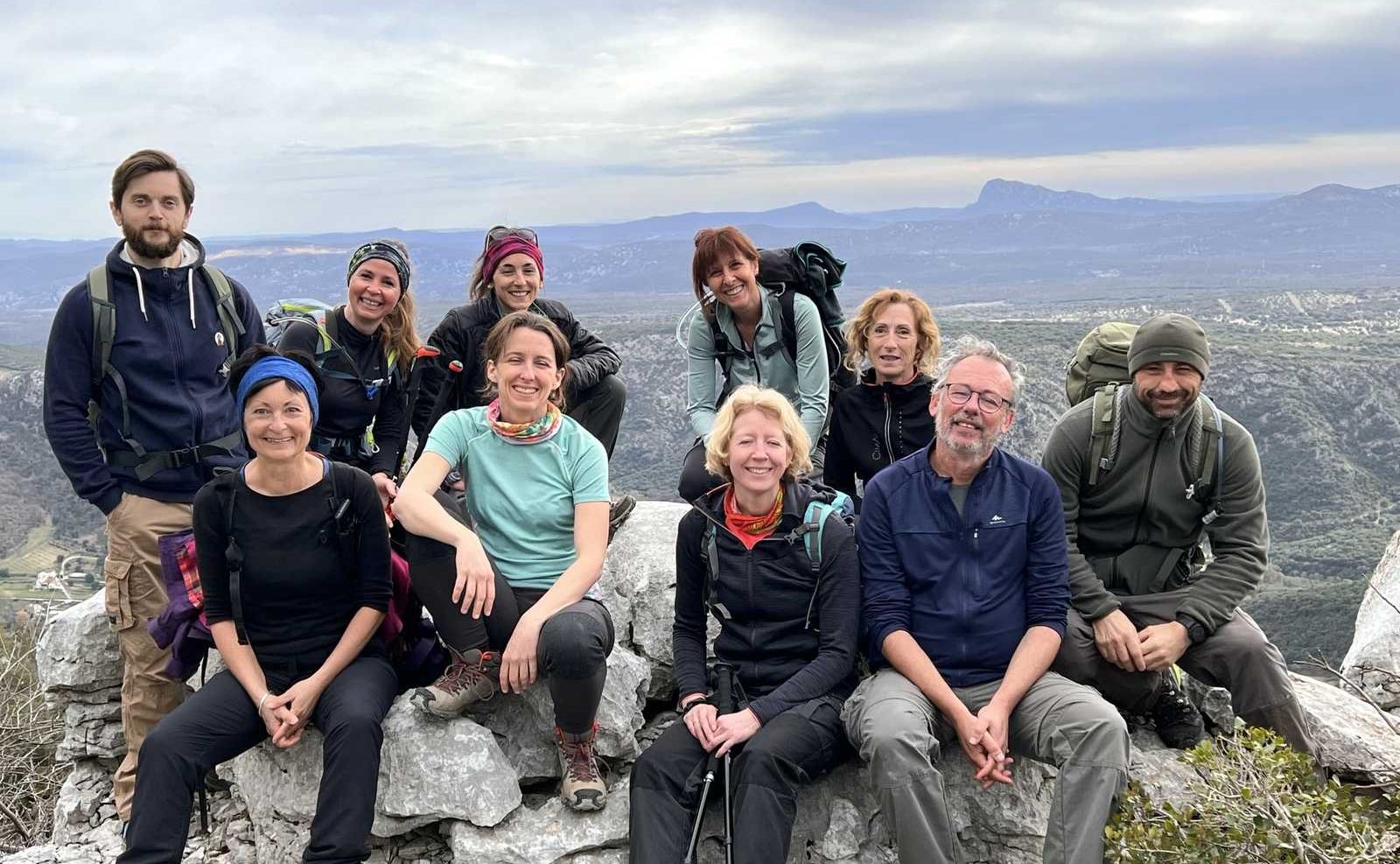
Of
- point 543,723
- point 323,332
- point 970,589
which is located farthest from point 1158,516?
point 323,332

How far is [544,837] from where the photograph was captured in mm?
5406

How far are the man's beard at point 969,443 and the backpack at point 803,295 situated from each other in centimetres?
218

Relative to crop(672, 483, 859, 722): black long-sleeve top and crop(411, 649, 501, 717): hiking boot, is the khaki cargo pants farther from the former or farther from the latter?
crop(672, 483, 859, 722): black long-sleeve top

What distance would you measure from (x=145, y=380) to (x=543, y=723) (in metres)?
3.18

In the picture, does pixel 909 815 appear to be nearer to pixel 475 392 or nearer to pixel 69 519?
pixel 475 392

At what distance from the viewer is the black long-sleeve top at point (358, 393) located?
265 inches

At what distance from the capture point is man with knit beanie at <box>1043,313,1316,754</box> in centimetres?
550

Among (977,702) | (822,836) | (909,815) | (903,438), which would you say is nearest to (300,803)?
(822,836)

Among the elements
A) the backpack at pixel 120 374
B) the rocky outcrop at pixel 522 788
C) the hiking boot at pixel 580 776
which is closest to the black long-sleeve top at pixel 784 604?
the hiking boot at pixel 580 776

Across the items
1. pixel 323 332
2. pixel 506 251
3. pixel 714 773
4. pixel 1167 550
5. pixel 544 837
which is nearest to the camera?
pixel 714 773

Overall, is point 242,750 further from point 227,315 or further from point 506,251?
point 506,251

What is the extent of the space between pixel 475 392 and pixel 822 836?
396cm

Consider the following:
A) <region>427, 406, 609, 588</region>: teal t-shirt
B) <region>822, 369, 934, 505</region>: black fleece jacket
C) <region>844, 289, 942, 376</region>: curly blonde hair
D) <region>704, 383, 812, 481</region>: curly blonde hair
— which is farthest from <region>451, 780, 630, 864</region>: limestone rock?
<region>844, 289, 942, 376</region>: curly blonde hair

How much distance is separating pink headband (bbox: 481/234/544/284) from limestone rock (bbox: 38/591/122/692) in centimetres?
358
